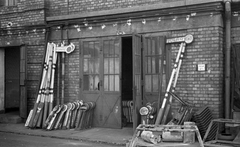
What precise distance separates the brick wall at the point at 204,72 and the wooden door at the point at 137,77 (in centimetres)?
108

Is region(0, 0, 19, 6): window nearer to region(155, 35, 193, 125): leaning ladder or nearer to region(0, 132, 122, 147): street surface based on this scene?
region(0, 132, 122, 147): street surface

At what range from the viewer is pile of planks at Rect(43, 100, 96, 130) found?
31.1ft

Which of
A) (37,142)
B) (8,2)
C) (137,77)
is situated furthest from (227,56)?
(8,2)

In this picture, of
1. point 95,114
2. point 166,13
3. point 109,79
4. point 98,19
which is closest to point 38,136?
point 95,114

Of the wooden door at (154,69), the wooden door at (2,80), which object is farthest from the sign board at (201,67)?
the wooden door at (2,80)

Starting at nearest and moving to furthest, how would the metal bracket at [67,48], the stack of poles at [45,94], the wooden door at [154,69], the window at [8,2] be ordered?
the wooden door at [154,69] → the stack of poles at [45,94] → the metal bracket at [67,48] → the window at [8,2]

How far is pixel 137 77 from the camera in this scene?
8852mm

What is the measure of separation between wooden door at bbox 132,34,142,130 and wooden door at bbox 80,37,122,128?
75 centimetres

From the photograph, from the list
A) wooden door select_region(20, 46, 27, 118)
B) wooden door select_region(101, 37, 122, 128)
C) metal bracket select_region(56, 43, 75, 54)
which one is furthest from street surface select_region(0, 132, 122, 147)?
metal bracket select_region(56, 43, 75, 54)

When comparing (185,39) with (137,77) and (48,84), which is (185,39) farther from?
(48,84)

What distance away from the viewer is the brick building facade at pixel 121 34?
8180 mm

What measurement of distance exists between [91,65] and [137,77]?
1.91 metres

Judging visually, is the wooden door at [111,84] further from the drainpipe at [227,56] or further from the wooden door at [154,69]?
the drainpipe at [227,56]

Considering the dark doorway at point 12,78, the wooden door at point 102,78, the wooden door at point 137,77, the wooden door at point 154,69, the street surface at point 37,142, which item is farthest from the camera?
the dark doorway at point 12,78
